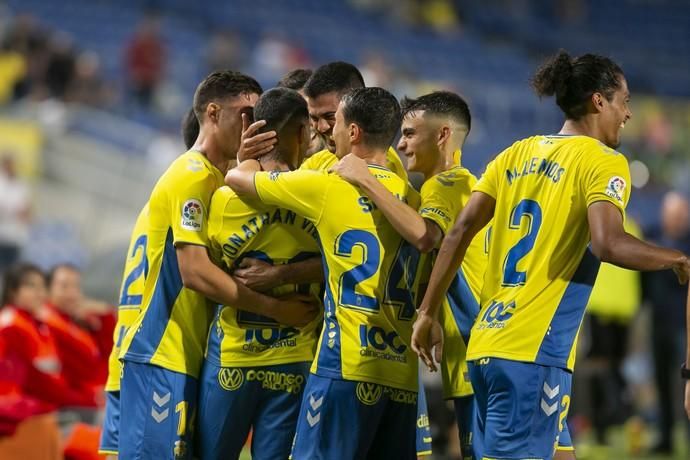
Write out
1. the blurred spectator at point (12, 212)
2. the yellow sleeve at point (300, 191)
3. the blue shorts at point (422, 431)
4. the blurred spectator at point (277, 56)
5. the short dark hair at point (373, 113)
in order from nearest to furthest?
the yellow sleeve at point (300, 191), the short dark hair at point (373, 113), the blue shorts at point (422, 431), the blurred spectator at point (12, 212), the blurred spectator at point (277, 56)

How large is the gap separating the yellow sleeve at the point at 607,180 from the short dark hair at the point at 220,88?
5.85ft

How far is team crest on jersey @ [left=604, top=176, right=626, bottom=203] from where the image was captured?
4.73 meters

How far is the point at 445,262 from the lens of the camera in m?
5.10

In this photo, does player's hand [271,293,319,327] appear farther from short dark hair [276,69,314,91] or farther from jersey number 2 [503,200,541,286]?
short dark hair [276,69,314,91]

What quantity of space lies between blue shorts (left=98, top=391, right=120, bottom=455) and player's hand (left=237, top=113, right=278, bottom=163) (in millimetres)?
1814

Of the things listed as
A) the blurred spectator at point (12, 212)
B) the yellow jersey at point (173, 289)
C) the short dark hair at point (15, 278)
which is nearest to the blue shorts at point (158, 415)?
the yellow jersey at point (173, 289)

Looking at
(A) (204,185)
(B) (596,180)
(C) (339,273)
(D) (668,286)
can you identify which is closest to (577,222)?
(B) (596,180)

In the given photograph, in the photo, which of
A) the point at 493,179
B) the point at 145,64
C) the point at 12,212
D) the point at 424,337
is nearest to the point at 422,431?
the point at 424,337

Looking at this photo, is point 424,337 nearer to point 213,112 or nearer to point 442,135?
point 442,135

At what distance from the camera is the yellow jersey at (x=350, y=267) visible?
512cm

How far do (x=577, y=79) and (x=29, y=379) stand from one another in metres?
4.40

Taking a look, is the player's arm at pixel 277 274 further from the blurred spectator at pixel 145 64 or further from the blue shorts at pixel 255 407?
the blurred spectator at pixel 145 64

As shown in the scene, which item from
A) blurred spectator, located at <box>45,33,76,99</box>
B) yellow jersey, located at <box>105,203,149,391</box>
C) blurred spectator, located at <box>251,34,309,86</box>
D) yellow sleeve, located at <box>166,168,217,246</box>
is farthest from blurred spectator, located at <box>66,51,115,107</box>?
yellow sleeve, located at <box>166,168,217,246</box>

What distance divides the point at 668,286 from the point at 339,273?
7209 millimetres
